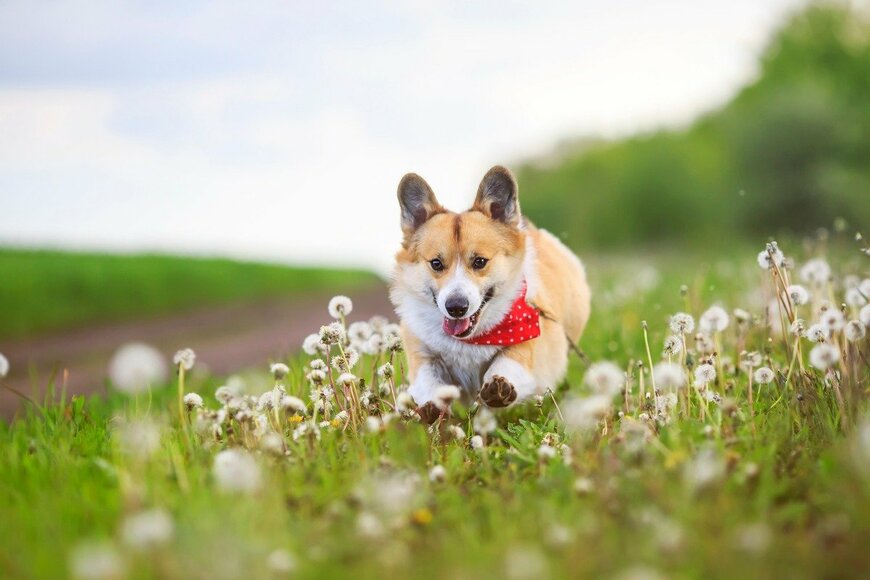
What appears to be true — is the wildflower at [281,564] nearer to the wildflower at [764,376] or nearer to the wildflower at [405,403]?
the wildflower at [405,403]

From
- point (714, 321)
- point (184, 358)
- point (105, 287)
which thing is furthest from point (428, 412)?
point (105, 287)

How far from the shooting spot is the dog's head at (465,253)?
15.0 feet

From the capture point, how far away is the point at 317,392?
411cm

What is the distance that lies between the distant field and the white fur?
1313cm

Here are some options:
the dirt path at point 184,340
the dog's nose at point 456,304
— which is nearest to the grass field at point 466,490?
the dog's nose at point 456,304

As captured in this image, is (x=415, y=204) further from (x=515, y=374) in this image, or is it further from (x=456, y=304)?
(x=515, y=374)

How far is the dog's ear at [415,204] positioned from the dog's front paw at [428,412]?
1.34m

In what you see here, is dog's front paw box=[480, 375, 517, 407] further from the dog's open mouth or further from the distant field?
the distant field

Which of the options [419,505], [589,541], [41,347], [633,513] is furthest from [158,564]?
[41,347]

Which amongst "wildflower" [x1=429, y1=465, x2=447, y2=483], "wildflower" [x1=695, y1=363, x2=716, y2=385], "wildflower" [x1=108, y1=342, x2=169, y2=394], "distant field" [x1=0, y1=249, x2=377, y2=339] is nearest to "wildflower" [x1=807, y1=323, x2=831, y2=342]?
"wildflower" [x1=695, y1=363, x2=716, y2=385]

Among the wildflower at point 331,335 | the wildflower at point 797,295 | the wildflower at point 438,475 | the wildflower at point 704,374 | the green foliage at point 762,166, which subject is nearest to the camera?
the wildflower at point 438,475

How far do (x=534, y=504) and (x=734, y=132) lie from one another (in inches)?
1380

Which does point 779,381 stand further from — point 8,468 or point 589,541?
point 8,468

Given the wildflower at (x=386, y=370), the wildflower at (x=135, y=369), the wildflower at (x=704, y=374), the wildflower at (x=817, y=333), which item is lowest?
the wildflower at (x=704, y=374)
